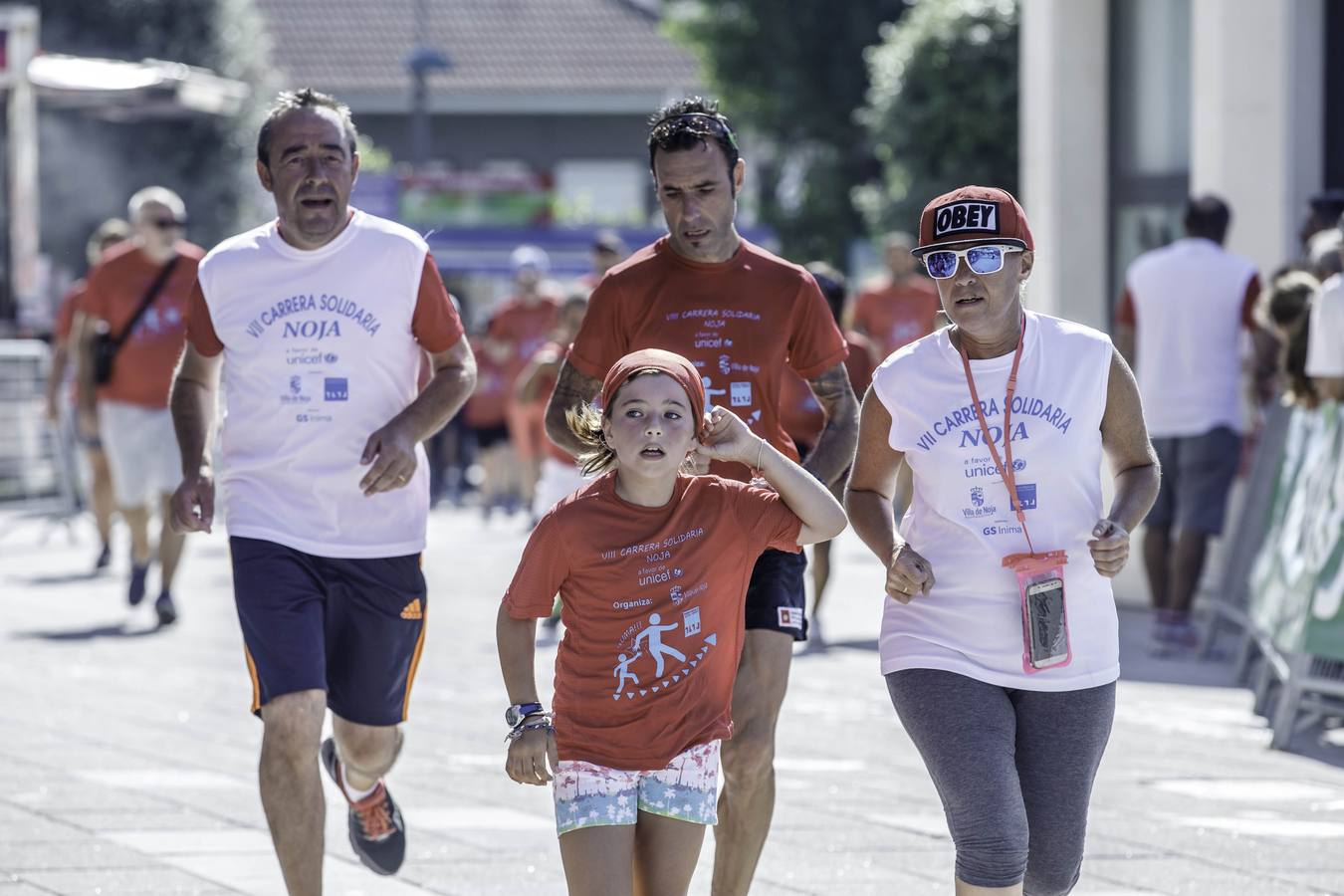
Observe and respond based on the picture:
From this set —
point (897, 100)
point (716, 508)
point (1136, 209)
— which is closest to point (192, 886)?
point (716, 508)

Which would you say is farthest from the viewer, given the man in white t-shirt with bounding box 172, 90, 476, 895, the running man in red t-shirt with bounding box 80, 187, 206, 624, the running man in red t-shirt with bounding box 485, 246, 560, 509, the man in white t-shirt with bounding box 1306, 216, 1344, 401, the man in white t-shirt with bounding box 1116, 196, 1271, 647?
the running man in red t-shirt with bounding box 485, 246, 560, 509

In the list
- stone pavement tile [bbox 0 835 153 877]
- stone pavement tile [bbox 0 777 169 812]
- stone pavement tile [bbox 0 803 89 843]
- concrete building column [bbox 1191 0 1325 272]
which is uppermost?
concrete building column [bbox 1191 0 1325 272]

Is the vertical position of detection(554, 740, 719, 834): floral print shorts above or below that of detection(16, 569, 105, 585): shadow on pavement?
above

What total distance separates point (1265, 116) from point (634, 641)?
8.52m

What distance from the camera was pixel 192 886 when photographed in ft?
20.9

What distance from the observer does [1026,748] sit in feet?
16.1

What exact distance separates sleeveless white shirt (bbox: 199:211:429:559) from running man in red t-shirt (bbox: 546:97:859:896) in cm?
50

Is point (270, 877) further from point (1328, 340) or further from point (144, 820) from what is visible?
point (1328, 340)

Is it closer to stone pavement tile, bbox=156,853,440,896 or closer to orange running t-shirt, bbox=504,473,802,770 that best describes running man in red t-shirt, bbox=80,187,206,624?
stone pavement tile, bbox=156,853,440,896

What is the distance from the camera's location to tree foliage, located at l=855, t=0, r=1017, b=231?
87.4 feet

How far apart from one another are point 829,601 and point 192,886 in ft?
26.6

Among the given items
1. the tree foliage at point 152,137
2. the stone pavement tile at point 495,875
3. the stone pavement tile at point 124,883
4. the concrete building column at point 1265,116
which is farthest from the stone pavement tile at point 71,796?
the tree foliage at point 152,137

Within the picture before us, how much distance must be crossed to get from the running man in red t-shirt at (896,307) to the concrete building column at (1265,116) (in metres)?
4.52

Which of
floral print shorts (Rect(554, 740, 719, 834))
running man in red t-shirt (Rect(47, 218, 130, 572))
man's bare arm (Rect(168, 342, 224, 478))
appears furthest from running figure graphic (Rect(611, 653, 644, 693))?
running man in red t-shirt (Rect(47, 218, 130, 572))
